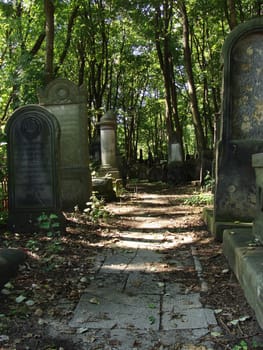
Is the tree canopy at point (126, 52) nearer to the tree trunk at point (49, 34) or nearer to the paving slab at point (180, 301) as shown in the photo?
the tree trunk at point (49, 34)

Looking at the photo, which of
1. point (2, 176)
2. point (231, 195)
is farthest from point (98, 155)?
point (231, 195)

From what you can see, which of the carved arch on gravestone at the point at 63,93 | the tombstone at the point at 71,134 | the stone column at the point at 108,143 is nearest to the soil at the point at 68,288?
the tombstone at the point at 71,134

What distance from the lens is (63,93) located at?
30.2ft

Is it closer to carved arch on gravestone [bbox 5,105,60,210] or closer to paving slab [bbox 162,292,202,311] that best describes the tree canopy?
carved arch on gravestone [bbox 5,105,60,210]

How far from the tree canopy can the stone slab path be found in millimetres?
6718

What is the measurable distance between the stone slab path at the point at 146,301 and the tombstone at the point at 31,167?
1.39m

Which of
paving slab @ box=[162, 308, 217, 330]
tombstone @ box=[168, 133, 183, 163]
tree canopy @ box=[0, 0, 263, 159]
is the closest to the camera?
paving slab @ box=[162, 308, 217, 330]

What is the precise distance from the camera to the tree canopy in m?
12.6

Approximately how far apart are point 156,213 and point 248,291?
5.96 meters

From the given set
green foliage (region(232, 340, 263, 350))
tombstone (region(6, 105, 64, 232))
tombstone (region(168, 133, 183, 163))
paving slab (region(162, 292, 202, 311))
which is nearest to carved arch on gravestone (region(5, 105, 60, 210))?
tombstone (region(6, 105, 64, 232))

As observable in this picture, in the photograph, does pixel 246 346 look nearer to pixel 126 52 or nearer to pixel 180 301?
pixel 180 301

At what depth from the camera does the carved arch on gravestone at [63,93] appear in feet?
30.0

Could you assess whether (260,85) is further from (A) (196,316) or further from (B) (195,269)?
(A) (196,316)

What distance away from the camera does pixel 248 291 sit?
3.25m
